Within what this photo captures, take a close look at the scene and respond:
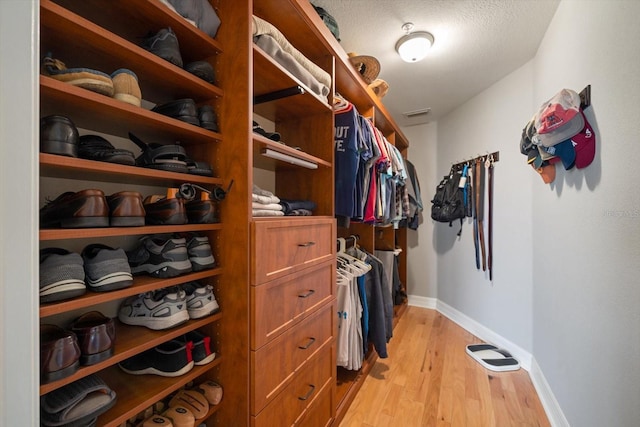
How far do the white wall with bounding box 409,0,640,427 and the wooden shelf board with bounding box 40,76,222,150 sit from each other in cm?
146

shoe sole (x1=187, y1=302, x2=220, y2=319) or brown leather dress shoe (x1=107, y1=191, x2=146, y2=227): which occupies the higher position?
brown leather dress shoe (x1=107, y1=191, x2=146, y2=227)

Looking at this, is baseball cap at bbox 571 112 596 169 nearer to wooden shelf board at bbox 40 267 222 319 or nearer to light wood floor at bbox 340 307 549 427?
light wood floor at bbox 340 307 549 427

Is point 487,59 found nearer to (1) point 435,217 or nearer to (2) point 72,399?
(1) point 435,217

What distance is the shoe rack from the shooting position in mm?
596

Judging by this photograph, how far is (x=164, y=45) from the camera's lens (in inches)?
30.6

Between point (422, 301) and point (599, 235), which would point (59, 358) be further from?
point (422, 301)

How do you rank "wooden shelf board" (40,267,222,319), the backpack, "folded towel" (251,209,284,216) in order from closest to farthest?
"wooden shelf board" (40,267,222,319) → "folded towel" (251,209,284,216) → the backpack

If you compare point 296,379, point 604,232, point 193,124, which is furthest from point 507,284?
point 193,124

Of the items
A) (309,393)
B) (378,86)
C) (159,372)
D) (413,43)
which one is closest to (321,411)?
(309,393)

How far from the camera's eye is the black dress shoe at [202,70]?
0.87 meters

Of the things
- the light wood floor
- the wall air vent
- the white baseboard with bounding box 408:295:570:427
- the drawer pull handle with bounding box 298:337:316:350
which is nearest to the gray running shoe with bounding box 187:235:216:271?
the drawer pull handle with bounding box 298:337:316:350

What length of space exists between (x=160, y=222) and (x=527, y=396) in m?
2.32

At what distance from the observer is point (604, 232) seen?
108 cm

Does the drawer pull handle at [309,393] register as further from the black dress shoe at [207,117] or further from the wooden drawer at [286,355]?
the black dress shoe at [207,117]
